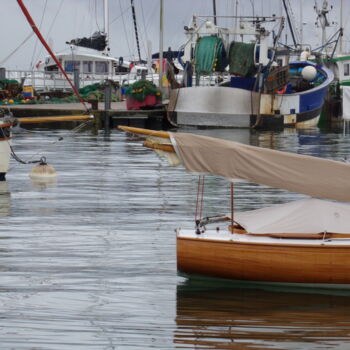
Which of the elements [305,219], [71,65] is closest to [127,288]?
[305,219]

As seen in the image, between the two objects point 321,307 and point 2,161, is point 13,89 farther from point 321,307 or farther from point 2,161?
point 321,307

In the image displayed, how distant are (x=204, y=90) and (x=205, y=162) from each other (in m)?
34.9

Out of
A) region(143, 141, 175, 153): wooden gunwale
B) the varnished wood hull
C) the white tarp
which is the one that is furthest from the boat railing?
the varnished wood hull

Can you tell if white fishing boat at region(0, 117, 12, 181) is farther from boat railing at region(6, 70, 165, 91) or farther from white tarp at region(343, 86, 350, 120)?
boat railing at region(6, 70, 165, 91)

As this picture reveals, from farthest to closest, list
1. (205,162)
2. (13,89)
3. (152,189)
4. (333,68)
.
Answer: (333,68) → (13,89) → (152,189) → (205,162)

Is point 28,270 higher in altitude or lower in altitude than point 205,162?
lower

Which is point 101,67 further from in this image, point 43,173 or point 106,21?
point 43,173

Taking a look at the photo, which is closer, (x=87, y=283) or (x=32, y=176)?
(x=87, y=283)

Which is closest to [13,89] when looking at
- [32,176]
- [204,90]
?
[204,90]

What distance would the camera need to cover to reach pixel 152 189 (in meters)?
25.4

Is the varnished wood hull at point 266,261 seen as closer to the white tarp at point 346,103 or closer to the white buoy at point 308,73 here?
the white tarp at point 346,103

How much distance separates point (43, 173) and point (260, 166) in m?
14.6

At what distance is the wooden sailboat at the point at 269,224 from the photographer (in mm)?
13648

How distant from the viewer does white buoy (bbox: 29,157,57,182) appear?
1086 inches
